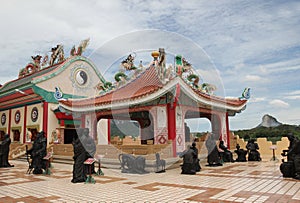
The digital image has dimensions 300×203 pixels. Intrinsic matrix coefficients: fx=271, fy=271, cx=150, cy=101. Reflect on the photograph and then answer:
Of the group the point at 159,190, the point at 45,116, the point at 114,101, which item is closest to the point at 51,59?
the point at 45,116

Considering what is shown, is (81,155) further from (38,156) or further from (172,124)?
(172,124)

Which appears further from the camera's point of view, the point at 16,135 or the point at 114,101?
the point at 16,135

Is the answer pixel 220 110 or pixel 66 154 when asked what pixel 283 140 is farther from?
pixel 66 154

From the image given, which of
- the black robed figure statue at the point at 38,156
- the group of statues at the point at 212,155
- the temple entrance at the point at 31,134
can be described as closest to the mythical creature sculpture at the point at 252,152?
the group of statues at the point at 212,155

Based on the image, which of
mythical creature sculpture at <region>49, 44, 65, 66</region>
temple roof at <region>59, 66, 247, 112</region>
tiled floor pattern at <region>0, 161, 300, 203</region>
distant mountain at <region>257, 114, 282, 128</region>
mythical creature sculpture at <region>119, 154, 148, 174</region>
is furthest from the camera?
distant mountain at <region>257, 114, 282, 128</region>

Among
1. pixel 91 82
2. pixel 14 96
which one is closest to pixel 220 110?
pixel 91 82

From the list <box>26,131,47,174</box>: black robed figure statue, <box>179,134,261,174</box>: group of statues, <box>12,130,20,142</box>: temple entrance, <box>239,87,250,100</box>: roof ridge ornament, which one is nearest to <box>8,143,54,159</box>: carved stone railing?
<box>12,130,20,142</box>: temple entrance

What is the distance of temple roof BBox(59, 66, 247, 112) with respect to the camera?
39.7 feet

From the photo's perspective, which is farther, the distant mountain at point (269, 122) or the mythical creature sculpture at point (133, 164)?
the distant mountain at point (269, 122)

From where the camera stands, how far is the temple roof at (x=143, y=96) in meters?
12.1

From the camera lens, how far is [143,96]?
485 inches

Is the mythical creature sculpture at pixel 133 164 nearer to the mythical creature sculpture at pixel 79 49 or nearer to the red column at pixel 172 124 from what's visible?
the red column at pixel 172 124

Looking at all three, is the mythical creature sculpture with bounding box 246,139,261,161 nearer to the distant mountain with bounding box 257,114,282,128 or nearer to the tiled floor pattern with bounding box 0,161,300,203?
the tiled floor pattern with bounding box 0,161,300,203

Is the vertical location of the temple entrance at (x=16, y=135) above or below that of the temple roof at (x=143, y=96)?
below
